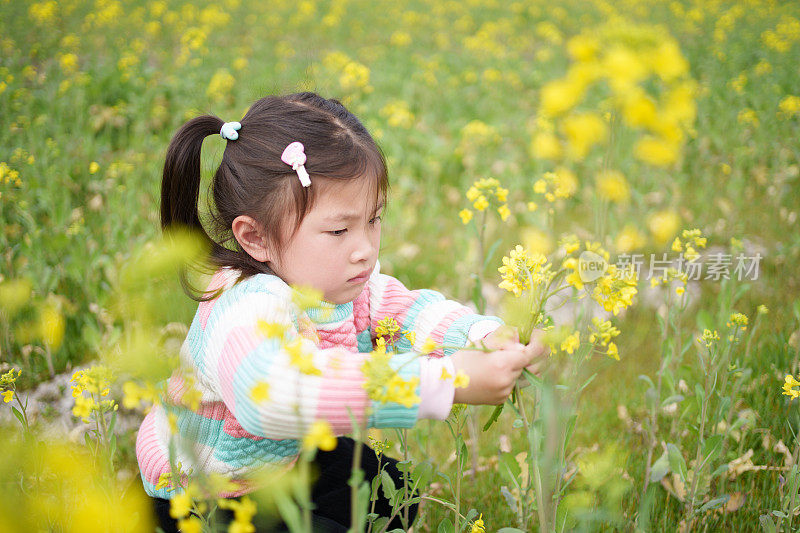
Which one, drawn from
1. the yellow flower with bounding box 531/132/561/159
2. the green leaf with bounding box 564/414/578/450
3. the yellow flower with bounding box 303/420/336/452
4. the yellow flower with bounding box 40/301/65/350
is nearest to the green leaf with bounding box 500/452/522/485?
the green leaf with bounding box 564/414/578/450

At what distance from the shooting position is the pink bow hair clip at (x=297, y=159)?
1.39 metres

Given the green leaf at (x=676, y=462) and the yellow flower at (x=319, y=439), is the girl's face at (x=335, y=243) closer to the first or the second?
the yellow flower at (x=319, y=439)

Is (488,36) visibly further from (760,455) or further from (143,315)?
(143,315)

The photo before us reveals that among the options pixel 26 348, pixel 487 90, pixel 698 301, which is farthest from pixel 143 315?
pixel 487 90

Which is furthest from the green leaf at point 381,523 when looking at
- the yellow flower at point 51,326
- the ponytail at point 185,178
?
the yellow flower at point 51,326

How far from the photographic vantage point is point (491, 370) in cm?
108

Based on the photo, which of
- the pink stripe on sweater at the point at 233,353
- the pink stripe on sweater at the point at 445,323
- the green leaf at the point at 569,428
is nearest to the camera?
the pink stripe on sweater at the point at 233,353

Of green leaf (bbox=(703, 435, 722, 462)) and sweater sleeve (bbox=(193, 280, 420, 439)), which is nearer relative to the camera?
sweater sleeve (bbox=(193, 280, 420, 439))

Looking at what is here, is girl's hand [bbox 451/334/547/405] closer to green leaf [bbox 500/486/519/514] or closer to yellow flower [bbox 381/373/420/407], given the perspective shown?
yellow flower [bbox 381/373/420/407]

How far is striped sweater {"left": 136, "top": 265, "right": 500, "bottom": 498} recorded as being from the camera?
1060 mm

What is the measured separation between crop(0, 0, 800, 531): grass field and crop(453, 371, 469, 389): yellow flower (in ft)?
0.46

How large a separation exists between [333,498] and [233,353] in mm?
638

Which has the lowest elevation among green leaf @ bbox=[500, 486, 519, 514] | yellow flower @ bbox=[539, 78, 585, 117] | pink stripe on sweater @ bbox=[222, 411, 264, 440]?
green leaf @ bbox=[500, 486, 519, 514]

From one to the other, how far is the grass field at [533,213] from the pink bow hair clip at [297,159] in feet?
1.46
